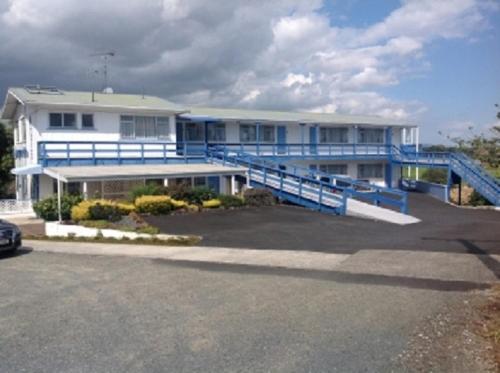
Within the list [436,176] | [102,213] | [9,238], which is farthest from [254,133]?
[9,238]

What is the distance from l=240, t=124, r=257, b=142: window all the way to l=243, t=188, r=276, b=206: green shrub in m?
10.8

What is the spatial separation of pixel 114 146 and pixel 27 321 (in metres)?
21.4

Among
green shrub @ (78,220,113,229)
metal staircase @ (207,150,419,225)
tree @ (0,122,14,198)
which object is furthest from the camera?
tree @ (0,122,14,198)

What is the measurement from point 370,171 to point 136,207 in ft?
82.2

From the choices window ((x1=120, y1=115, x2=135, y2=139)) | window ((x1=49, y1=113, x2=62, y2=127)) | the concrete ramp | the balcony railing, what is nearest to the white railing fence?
the balcony railing

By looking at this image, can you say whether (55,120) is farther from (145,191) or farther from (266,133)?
(266,133)

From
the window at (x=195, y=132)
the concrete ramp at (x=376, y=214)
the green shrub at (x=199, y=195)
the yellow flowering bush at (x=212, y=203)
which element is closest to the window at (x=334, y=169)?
the window at (x=195, y=132)

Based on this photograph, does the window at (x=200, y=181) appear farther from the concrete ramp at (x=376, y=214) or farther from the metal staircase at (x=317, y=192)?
the concrete ramp at (x=376, y=214)

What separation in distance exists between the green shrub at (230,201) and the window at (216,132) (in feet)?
34.6

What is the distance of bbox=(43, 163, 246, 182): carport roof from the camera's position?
2198cm

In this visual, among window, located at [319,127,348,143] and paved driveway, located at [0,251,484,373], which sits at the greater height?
window, located at [319,127,348,143]

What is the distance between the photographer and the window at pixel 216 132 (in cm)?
3462

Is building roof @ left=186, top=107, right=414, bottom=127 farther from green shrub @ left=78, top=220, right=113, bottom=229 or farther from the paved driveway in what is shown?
the paved driveway

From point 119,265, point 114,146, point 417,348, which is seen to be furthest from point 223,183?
point 417,348
